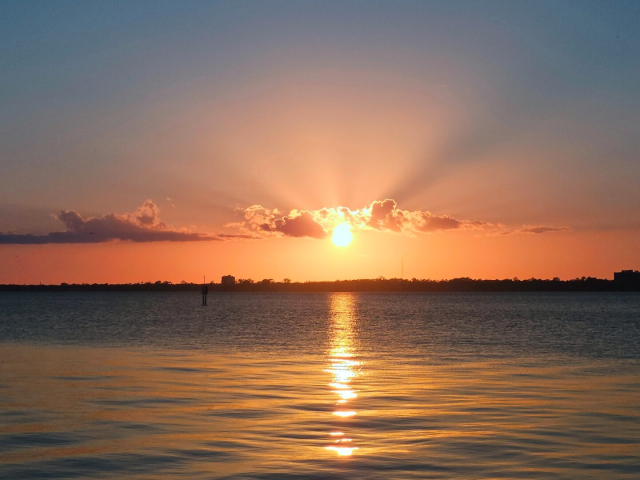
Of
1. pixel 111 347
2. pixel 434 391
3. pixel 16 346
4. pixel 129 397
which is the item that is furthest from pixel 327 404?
pixel 16 346

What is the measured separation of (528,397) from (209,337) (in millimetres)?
39309

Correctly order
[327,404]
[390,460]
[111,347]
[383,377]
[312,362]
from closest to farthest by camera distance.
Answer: [390,460] < [327,404] < [383,377] < [312,362] < [111,347]

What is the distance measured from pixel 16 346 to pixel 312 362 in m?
22.1

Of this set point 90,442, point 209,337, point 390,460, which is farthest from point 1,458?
point 209,337

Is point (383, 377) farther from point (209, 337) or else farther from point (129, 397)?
point (209, 337)

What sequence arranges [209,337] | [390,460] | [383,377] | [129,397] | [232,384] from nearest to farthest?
[390,460] → [129,397] → [232,384] → [383,377] → [209,337]

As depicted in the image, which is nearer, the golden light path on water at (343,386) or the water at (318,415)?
the water at (318,415)

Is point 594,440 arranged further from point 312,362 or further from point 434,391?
point 312,362

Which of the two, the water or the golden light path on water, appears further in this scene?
the golden light path on water

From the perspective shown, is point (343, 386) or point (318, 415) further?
point (343, 386)

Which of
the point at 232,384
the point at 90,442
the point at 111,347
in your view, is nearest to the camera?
the point at 90,442

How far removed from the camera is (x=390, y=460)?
53.6ft

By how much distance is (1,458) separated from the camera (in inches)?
663

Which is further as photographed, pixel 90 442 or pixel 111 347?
pixel 111 347
